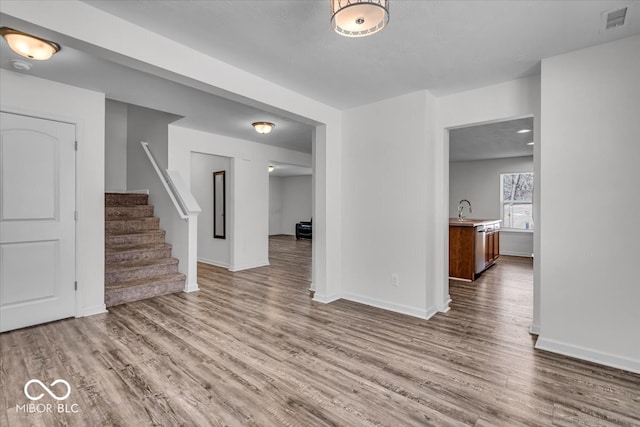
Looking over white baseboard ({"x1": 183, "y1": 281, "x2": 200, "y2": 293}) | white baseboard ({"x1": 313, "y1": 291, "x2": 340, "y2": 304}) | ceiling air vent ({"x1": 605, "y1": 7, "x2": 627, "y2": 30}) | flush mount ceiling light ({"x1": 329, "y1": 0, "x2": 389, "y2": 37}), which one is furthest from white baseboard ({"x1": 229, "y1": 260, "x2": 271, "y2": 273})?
ceiling air vent ({"x1": 605, "y1": 7, "x2": 627, "y2": 30})

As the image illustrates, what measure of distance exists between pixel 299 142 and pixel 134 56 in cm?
439

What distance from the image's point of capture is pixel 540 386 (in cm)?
218

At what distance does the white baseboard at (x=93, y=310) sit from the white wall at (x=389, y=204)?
2.87 metres

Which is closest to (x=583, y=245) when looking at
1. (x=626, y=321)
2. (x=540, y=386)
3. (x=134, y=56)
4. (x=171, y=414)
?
(x=626, y=321)

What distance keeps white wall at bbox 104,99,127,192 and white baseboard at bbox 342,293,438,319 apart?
204 inches

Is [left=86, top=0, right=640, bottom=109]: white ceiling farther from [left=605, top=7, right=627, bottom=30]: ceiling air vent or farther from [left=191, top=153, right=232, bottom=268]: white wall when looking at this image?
[left=191, top=153, right=232, bottom=268]: white wall

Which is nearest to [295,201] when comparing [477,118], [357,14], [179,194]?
[179,194]

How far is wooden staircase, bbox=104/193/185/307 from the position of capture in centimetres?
417

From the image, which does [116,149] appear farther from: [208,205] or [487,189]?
[487,189]

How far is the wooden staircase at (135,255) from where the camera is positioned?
417cm

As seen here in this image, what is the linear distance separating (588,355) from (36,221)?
16.9 ft

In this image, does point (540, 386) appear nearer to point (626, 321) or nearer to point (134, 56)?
point (626, 321)

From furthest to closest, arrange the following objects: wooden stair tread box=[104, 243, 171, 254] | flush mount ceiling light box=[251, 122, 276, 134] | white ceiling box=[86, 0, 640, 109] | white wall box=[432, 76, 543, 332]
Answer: flush mount ceiling light box=[251, 122, 276, 134] < wooden stair tread box=[104, 243, 171, 254] < white wall box=[432, 76, 543, 332] < white ceiling box=[86, 0, 640, 109]

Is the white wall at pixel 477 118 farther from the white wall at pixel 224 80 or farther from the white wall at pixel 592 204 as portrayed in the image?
the white wall at pixel 224 80
